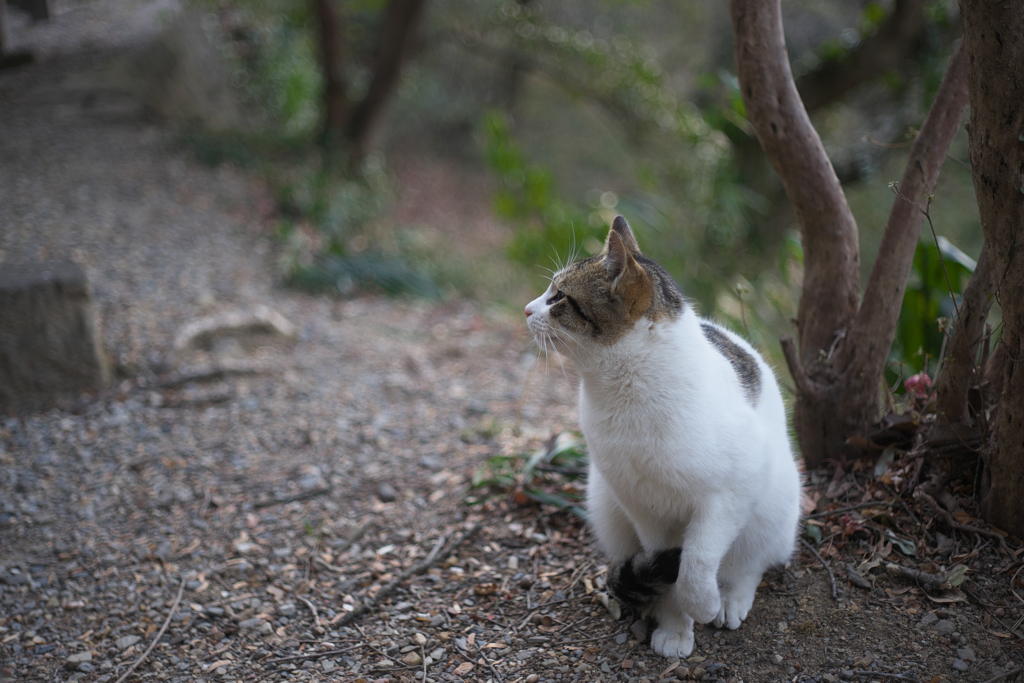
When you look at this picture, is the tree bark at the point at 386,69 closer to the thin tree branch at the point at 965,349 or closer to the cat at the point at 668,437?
the cat at the point at 668,437

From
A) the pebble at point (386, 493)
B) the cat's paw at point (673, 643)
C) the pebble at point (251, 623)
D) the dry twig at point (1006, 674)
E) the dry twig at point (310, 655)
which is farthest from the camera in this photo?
the pebble at point (386, 493)

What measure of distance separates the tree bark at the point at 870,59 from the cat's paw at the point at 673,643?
17.6ft

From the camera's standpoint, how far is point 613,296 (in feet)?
5.93

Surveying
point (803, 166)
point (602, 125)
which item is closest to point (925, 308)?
point (803, 166)

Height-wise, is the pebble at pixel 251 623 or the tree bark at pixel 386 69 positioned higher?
the tree bark at pixel 386 69

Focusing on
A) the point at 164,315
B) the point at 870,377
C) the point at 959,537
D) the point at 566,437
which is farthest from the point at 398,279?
the point at 959,537

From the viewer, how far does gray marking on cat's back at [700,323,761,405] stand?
1970 millimetres

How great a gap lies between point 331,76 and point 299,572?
6531 millimetres

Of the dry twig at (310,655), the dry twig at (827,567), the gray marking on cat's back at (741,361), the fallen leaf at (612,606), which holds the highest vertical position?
the gray marking on cat's back at (741,361)

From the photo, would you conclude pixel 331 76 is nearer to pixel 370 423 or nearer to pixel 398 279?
pixel 398 279

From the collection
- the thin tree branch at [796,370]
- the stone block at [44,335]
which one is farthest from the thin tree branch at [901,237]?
the stone block at [44,335]

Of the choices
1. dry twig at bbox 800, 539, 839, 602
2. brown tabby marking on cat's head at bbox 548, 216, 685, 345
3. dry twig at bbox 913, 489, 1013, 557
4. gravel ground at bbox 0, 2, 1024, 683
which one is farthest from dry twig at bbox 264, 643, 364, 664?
dry twig at bbox 913, 489, 1013, 557

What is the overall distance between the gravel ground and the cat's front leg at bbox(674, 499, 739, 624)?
0.71 ft

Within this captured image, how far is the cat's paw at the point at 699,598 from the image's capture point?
1.75 meters
